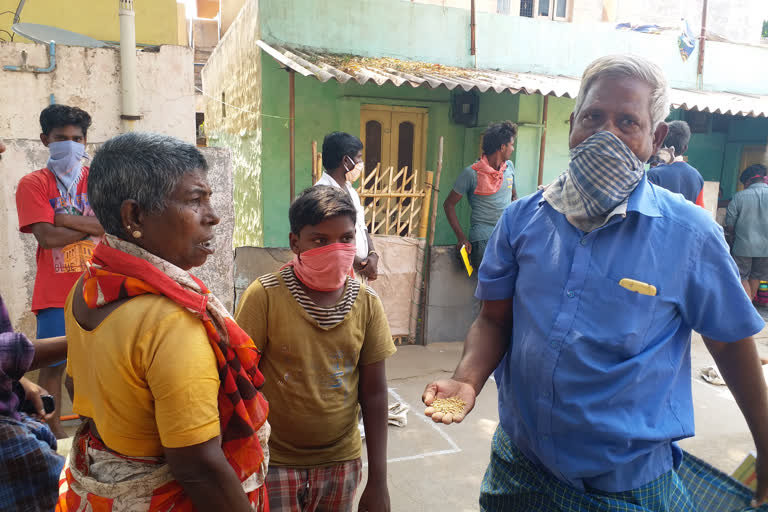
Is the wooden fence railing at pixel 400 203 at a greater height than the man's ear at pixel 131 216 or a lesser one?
lesser

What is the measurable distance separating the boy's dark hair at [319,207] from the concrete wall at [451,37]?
5.02 metres

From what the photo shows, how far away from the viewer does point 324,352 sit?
1991mm

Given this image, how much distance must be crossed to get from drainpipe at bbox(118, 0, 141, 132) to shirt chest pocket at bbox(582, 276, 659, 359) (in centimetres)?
367

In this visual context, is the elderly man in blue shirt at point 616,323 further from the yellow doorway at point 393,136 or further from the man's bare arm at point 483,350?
the yellow doorway at point 393,136

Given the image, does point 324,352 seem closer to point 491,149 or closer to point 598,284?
point 598,284

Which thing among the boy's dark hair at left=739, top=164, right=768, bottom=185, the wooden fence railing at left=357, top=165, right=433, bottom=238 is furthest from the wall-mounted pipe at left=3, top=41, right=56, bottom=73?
the boy's dark hair at left=739, top=164, right=768, bottom=185

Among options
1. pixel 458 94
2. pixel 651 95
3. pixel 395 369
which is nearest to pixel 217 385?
pixel 651 95

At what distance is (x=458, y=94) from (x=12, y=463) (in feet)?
21.7

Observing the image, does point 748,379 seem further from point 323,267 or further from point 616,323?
point 323,267

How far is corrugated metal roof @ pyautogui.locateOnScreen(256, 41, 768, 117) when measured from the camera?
5.46 metres

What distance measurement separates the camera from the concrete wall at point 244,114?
6.84 metres

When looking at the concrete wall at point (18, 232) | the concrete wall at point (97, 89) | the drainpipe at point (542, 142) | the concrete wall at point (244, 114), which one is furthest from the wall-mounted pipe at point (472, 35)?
the concrete wall at point (18, 232)

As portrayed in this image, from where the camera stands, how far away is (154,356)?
3.72 ft

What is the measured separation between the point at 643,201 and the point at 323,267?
113 cm
